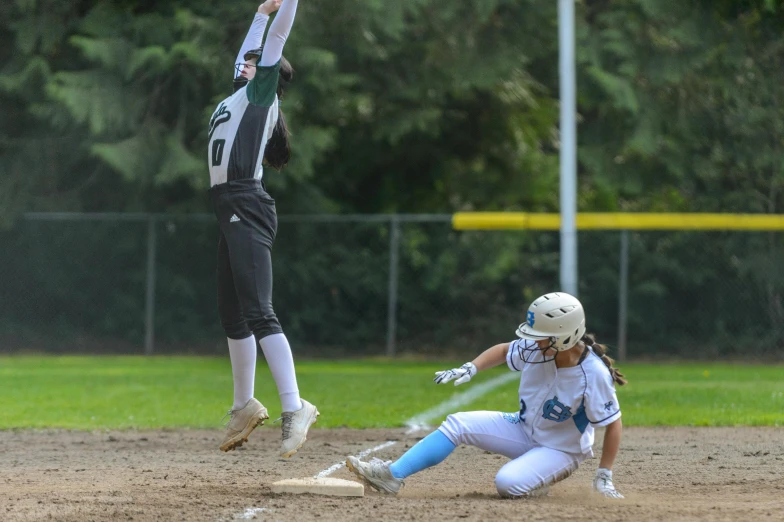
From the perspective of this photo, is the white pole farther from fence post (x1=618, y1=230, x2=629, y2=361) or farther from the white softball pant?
the white softball pant

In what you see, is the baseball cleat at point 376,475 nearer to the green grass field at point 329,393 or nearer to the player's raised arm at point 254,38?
the player's raised arm at point 254,38

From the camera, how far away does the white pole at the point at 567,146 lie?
1486 centimetres

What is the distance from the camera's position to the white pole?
585 inches

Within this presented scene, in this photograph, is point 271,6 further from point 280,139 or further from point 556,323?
point 556,323

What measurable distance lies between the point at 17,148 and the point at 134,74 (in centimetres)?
257

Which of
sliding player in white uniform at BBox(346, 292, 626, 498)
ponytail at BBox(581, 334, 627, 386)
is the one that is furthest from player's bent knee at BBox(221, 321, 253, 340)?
ponytail at BBox(581, 334, 627, 386)

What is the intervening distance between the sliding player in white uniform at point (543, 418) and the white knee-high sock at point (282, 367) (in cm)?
46

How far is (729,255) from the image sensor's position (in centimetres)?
1664

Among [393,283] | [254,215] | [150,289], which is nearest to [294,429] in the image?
[254,215]

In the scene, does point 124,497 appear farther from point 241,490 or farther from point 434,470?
point 434,470

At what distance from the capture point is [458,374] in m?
5.39

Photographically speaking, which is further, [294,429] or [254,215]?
[254,215]

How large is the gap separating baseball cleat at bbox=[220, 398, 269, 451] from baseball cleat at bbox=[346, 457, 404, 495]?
0.59 meters

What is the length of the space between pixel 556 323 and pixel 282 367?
1.52 meters
